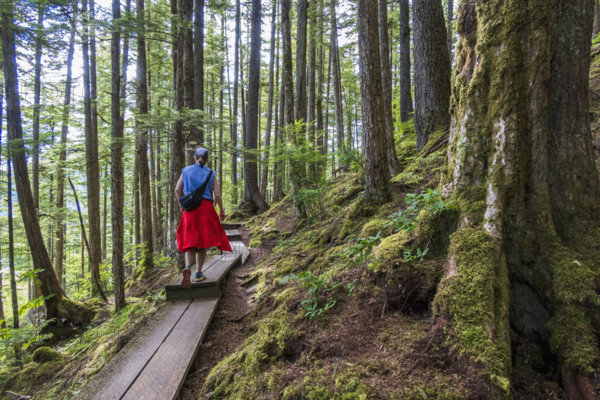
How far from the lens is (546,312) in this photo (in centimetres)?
216

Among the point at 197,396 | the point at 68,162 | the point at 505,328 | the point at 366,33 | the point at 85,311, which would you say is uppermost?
the point at 366,33

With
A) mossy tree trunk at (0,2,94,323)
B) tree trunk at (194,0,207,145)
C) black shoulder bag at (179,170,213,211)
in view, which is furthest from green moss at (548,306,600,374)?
tree trunk at (194,0,207,145)

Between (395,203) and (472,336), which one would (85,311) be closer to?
(395,203)

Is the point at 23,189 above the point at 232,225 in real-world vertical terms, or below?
above

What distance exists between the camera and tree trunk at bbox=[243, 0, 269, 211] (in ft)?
41.4

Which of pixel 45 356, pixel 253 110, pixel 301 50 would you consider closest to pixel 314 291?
pixel 45 356

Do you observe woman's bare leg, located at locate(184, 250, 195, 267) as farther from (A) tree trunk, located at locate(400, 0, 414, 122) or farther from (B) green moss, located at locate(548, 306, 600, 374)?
(A) tree trunk, located at locate(400, 0, 414, 122)

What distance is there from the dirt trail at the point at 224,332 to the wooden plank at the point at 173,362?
0.57 feet

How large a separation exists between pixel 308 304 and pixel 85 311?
7.51m

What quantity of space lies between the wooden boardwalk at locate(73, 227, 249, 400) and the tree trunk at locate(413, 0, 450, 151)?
5562 mm

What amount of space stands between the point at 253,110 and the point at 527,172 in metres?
12.1

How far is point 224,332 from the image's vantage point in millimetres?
4234

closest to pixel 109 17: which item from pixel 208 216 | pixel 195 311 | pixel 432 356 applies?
pixel 208 216

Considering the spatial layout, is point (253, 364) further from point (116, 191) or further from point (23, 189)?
point (23, 189)
